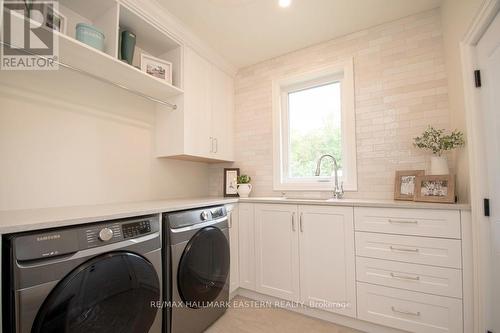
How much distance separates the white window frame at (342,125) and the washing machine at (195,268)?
873 mm

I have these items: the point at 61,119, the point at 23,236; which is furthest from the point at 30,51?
the point at 23,236

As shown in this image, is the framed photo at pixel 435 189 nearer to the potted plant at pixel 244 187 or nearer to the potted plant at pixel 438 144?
the potted plant at pixel 438 144

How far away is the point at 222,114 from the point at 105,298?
→ 196 centimetres

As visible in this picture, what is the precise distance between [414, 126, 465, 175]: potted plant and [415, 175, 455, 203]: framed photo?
71mm

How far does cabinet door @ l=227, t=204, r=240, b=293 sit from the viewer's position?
6.77 feet

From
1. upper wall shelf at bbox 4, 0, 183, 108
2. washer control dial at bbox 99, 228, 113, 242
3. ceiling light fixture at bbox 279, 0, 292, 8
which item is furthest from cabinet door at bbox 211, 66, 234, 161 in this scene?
washer control dial at bbox 99, 228, 113, 242

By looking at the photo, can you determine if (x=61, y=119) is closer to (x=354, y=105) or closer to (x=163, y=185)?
(x=163, y=185)

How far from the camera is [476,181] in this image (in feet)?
4.32

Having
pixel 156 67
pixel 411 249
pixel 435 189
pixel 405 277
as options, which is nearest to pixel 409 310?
pixel 405 277

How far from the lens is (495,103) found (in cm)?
116

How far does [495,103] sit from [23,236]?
2213 millimetres

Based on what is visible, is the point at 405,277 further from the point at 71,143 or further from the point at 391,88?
the point at 71,143

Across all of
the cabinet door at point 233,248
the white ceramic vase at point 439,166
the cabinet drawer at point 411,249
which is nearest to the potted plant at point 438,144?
the white ceramic vase at point 439,166

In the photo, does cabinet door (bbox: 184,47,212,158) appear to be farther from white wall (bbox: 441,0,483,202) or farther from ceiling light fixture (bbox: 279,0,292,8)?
white wall (bbox: 441,0,483,202)
